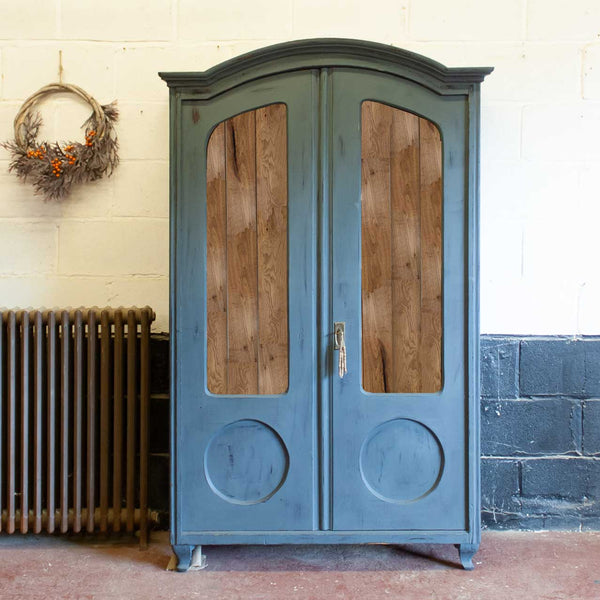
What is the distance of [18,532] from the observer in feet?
7.93

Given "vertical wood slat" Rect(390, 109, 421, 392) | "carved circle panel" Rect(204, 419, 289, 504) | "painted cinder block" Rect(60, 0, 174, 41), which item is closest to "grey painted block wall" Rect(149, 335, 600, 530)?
"carved circle panel" Rect(204, 419, 289, 504)

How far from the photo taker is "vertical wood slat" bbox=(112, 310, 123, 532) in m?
2.32

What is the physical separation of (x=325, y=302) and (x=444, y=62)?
4.02ft

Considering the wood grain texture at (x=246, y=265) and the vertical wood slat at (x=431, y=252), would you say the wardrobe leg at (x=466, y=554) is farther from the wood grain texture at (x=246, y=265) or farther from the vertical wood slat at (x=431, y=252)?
the wood grain texture at (x=246, y=265)

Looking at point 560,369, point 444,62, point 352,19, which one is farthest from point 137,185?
point 560,369

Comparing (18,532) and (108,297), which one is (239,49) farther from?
(18,532)

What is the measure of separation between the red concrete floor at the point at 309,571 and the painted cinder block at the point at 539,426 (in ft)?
1.18

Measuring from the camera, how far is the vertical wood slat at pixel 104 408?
232cm

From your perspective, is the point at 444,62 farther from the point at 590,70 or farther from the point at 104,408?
the point at 104,408

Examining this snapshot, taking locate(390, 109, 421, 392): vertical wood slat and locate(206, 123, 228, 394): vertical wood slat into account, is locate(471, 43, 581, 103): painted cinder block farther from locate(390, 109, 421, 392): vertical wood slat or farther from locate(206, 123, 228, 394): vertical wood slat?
locate(206, 123, 228, 394): vertical wood slat

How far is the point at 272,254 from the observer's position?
6.84 feet

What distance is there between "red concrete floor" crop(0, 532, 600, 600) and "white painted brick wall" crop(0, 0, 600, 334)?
918 mm

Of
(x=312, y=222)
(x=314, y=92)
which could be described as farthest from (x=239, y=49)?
(x=312, y=222)

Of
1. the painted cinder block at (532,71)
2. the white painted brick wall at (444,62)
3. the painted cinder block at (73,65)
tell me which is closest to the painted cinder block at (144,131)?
the white painted brick wall at (444,62)
